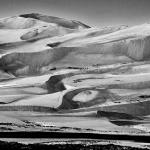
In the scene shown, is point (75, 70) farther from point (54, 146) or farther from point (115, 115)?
point (54, 146)

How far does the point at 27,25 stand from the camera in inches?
1745

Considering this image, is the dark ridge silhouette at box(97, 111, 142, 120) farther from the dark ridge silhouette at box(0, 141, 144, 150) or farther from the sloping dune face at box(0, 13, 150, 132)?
the dark ridge silhouette at box(0, 141, 144, 150)

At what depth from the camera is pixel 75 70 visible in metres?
31.7

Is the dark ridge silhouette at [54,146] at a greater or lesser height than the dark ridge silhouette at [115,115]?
greater

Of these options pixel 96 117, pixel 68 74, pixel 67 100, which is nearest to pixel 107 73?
pixel 68 74

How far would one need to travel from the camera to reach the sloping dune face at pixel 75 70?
25.1 meters

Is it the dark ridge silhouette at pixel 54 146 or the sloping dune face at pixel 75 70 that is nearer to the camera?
the dark ridge silhouette at pixel 54 146

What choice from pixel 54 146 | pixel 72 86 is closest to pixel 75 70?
pixel 72 86

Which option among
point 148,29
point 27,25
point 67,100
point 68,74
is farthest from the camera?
point 27,25

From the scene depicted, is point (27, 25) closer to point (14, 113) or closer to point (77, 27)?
point (77, 27)

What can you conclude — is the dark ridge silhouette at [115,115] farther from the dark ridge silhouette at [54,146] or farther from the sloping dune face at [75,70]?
the dark ridge silhouette at [54,146]

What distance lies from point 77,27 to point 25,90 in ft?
61.2

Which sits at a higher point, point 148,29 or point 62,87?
point 148,29

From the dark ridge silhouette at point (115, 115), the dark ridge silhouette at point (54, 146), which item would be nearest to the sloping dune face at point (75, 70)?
the dark ridge silhouette at point (115, 115)
